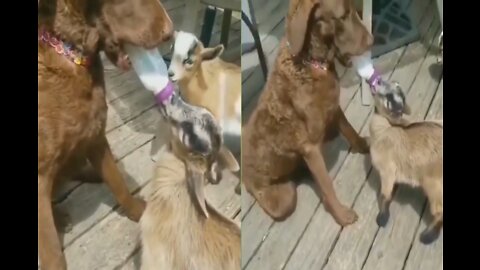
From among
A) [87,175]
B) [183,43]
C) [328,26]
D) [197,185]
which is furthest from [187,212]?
[328,26]

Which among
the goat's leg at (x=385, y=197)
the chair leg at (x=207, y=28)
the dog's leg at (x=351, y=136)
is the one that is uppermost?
the chair leg at (x=207, y=28)

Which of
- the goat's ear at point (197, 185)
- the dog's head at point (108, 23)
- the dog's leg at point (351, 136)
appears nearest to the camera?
the dog's head at point (108, 23)

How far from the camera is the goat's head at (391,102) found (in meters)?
1.46

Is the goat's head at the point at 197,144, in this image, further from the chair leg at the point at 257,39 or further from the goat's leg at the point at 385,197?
the goat's leg at the point at 385,197

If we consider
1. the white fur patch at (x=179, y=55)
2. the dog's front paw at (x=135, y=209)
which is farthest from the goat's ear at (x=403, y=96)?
the dog's front paw at (x=135, y=209)

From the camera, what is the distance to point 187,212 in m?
1.37

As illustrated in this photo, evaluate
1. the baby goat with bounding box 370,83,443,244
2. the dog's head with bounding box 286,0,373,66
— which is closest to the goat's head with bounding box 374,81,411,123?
the baby goat with bounding box 370,83,443,244

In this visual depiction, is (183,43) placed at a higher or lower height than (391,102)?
higher

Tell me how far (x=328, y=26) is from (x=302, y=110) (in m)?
0.16

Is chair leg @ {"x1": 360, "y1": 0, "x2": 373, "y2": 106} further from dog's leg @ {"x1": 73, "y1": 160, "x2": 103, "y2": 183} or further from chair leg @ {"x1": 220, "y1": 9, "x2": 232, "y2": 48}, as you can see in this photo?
dog's leg @ {"x1": 73, "y1": 160, "x2": 103, "y2": 183}

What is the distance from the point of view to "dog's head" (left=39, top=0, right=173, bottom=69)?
1.25m

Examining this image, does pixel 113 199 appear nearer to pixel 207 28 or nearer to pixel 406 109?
pixel 207 28

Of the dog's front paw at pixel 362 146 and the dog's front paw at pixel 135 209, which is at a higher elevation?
the dog's front paw at pixel 362 146

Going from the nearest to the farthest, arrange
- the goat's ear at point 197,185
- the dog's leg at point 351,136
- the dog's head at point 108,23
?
the dog's head at point 108,23
the goat's ear at point 197,185
the dog's leg at point 351,136
